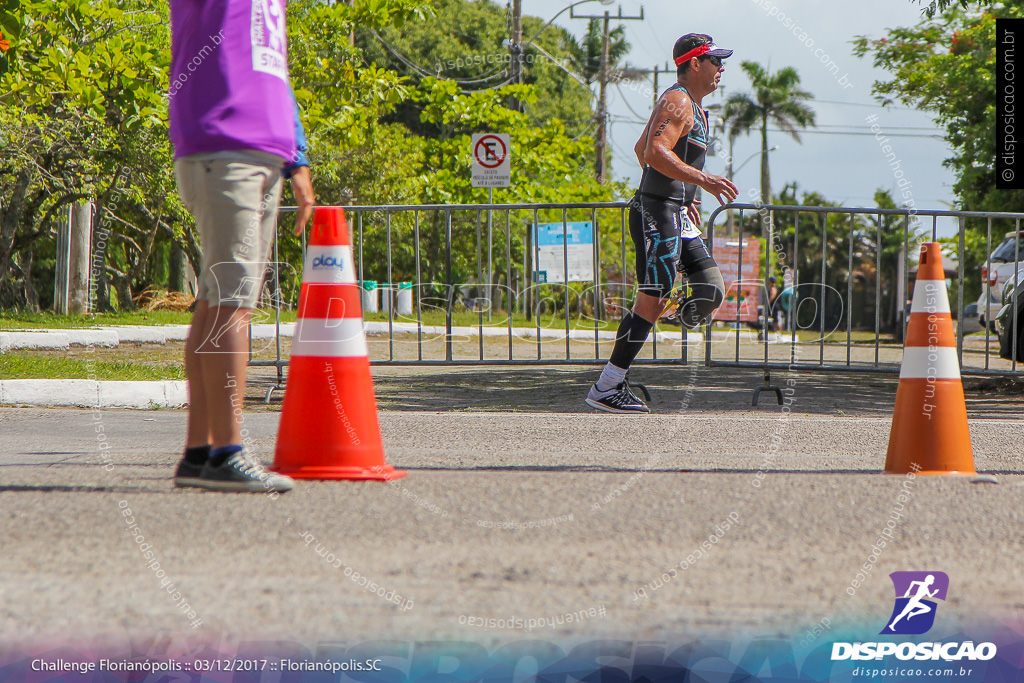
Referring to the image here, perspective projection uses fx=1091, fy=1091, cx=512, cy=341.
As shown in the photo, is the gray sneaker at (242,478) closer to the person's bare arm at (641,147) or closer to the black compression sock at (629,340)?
the black compression sock at (629,340)

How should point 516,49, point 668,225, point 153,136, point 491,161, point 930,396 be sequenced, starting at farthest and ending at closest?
point 516,49, point 153,136, point 491,161, point 668,225, point 930,396

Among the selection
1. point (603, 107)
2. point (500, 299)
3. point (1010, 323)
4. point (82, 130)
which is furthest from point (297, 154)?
point (603, 107)

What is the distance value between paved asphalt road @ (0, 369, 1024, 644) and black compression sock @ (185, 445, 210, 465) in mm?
159

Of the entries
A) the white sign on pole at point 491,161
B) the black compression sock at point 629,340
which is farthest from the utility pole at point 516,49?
the black compression sock at point 629,340

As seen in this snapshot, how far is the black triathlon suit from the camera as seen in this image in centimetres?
626

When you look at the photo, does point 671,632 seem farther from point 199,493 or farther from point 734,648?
point 199,493

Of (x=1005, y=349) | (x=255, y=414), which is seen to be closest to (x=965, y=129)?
(x=1005, y=349)

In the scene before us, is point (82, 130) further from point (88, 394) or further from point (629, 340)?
point (629, 340)

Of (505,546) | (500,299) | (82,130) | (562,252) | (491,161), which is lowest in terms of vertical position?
(505,546)

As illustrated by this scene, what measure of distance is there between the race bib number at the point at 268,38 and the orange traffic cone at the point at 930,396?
2627 mm

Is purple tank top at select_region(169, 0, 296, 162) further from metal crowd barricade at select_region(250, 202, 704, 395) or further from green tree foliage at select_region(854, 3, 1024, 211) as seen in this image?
green tree foliage at select_region(854, 3, 1024, 211)

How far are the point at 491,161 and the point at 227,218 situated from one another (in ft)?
38.4

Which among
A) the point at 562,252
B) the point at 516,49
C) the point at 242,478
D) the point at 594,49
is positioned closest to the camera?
the point at 242,478

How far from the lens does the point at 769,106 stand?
218 ft
